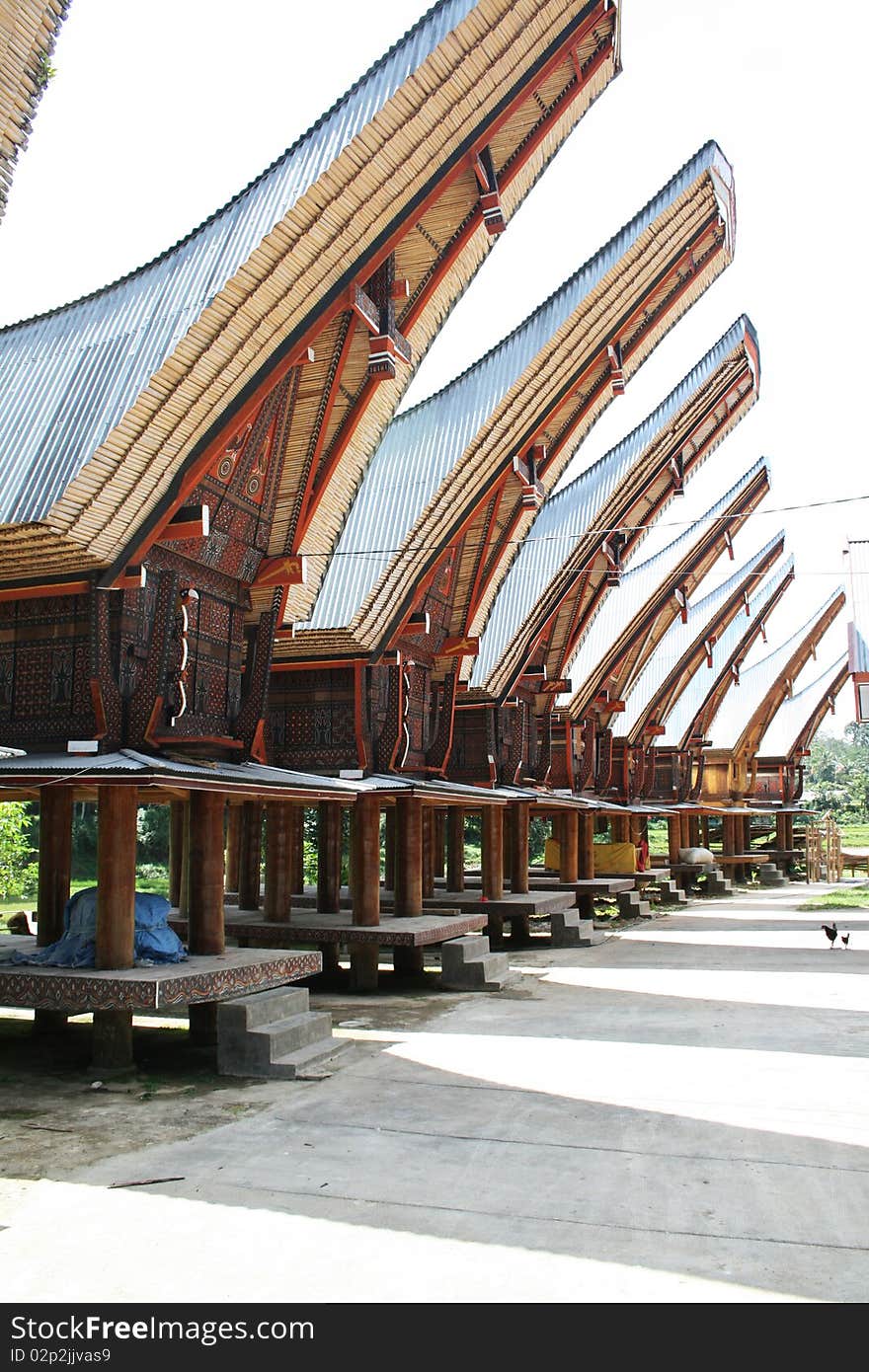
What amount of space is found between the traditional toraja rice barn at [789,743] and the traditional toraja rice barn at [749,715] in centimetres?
82

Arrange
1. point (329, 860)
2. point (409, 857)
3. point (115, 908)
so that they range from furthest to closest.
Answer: point (329, 860) → point (409, 857) → point (115, 908)

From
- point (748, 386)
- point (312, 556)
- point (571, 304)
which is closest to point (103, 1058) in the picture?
point (312, 556)

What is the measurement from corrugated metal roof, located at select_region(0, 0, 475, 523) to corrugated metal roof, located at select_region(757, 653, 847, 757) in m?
39.3

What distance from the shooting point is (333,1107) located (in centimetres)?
781

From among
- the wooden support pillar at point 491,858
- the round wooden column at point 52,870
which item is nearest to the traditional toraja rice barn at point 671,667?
the wooden support pillar at point 491,858

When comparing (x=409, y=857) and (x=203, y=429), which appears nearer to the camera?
(x=203, y=429)

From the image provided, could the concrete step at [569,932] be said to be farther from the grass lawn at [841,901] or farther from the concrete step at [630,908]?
the grass lawn at [841,901]

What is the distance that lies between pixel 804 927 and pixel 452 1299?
66.1ft

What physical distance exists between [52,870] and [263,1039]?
3.70 meters

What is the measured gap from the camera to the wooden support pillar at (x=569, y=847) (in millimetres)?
25234

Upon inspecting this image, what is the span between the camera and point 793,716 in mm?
46344

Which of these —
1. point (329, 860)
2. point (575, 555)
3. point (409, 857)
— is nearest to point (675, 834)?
point (575, 555)

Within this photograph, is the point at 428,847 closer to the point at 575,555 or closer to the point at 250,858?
the point at 250,858

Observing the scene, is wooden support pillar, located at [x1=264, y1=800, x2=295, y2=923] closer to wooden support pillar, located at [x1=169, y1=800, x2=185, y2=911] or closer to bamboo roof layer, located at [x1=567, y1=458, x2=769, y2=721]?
wooden support pillar, located at [x1=169, y1=800, x2=185, y2=911]
